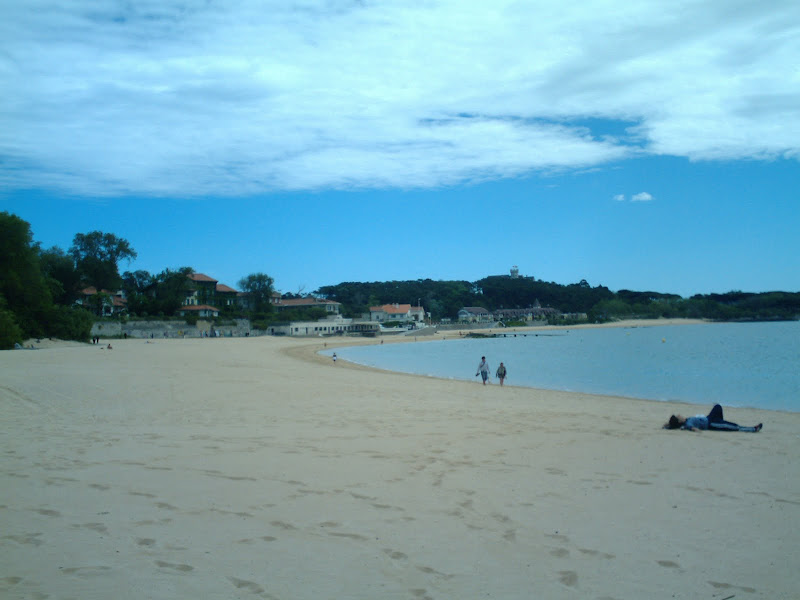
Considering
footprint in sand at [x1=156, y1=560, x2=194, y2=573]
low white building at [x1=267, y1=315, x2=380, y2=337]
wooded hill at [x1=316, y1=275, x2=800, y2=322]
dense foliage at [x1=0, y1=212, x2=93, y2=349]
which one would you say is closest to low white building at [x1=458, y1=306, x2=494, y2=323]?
wooded hill at [x1=316, y1=275, x2=800, y2=322]

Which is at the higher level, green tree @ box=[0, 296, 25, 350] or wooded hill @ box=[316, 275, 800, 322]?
wooded hill @ box=[316, 275, 800, 322]

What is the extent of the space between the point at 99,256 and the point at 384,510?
8523 cm

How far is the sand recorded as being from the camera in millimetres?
4090

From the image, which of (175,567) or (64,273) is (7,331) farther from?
(64,273)

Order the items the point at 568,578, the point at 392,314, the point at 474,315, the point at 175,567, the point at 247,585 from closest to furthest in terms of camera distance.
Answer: the point at 247,585
the point at 175,567
the point at 568,578
the point at 392,314
the point at 474,315

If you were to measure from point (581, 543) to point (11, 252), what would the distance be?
46.8 metres

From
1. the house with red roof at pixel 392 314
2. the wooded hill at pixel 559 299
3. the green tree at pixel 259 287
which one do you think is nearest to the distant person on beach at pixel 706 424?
the green tree at pixel 259 287

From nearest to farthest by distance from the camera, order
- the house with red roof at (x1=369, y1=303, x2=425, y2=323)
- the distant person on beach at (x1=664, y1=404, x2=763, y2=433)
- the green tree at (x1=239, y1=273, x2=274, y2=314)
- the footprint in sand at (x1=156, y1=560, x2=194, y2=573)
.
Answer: the footprint in sand at (x1=156, y1=560, x2=194, y2=573) → the distant person on beach at (x1=664, y1=404, x2=763, y2=433) → the green tree at (x1=239, y1=273, x2=274, y2=314) → the house with red roof at (x1=369, y1=303, x2=425, y2=323)

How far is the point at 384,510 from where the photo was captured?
18.2ft

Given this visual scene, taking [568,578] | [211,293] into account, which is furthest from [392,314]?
[568,578]

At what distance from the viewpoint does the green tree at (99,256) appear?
78562 mm

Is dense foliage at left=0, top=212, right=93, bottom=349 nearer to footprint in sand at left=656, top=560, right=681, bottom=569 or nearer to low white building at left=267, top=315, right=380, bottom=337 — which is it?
low white building at left=267, top=315, right=380, bottom=337

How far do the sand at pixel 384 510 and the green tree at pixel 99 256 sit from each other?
249 feet

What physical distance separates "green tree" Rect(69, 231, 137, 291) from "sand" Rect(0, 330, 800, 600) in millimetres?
75783
